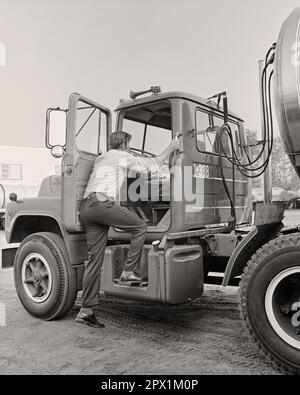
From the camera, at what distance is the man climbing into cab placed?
4188 millimetres

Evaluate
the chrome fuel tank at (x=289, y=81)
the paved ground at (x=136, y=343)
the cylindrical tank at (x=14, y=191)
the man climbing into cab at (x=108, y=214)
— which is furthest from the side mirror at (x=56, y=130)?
the cylindrical tank at (x=14, y=191)

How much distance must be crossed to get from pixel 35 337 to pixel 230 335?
188 cm

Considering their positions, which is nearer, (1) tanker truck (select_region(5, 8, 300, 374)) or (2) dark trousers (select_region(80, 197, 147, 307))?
(1) tanker truck (select_region(5, 8, 300, 374))

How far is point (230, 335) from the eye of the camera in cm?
412

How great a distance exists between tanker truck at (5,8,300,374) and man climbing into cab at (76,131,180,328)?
0.13m

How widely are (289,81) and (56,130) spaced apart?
2.54 meters

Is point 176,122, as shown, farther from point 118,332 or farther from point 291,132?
point 118,332

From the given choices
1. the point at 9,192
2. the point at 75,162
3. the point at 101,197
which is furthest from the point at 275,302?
the point at 9,192

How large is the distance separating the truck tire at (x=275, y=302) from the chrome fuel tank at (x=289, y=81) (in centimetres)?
81

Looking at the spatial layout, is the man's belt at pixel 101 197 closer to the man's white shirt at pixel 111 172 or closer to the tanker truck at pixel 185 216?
the man's white shirt at pixel 111 172

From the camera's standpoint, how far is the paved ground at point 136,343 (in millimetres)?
3375

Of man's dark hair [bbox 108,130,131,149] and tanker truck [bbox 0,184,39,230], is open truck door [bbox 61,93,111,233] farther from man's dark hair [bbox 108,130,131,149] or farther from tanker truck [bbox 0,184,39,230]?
tanker truck [bbox 0,184,39,230]

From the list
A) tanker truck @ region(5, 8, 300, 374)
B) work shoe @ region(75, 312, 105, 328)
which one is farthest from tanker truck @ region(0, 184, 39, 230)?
work shoe @ region(75, 312, 105, 328)

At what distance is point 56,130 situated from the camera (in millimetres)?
4691
